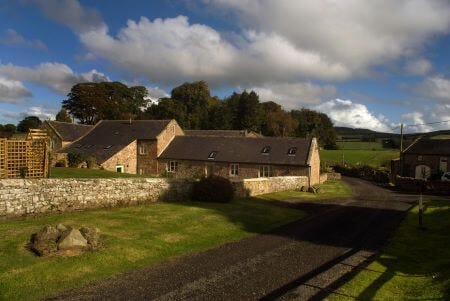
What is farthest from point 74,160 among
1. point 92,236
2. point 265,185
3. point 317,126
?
point 317,126

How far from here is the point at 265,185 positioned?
3412 centimetres

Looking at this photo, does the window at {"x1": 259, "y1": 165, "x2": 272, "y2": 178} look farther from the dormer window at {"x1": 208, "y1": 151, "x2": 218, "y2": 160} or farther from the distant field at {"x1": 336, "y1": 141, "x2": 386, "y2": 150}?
the distant field at {"x1": 336, "y1": 141, "x2": 386, "y2": 150}

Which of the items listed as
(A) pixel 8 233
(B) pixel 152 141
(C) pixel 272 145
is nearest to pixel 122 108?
(B) pixel 152 141

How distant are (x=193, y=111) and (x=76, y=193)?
3690 inches

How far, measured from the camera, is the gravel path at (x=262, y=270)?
10633mm

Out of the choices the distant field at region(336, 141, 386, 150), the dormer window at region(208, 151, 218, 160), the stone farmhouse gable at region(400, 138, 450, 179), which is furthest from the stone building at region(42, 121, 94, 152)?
the distant field at region(336, 141, 386, 150)

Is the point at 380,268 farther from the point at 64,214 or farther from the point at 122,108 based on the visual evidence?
the point at 122,108

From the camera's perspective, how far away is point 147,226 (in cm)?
1761

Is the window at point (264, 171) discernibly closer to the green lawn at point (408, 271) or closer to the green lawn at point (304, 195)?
the green lawn at point (304, 195)

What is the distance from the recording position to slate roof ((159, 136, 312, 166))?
4669 centimetres

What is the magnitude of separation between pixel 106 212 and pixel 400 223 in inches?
636

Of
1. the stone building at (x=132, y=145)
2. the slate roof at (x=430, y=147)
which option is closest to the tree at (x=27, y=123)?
the stone building at (x=132, y=145)

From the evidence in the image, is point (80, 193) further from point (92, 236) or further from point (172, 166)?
point (172, 166)

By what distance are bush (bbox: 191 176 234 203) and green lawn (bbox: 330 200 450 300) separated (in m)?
10.7
